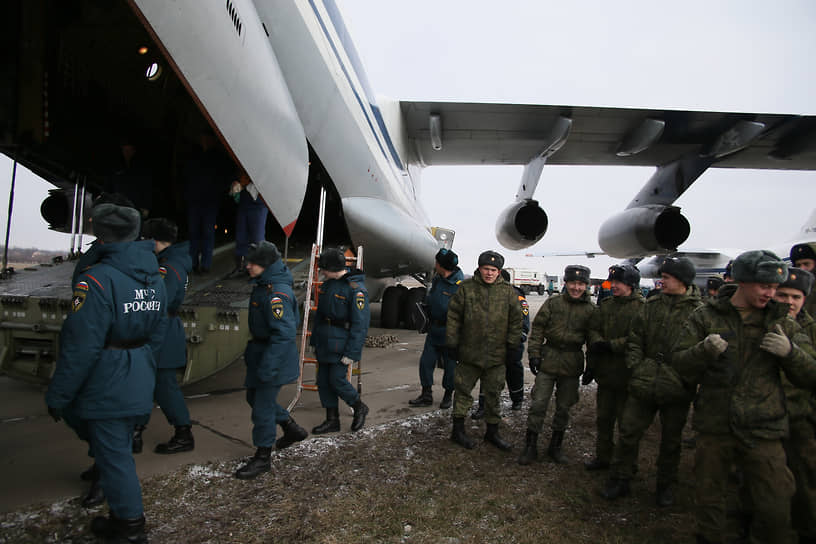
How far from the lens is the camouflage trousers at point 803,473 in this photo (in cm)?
213

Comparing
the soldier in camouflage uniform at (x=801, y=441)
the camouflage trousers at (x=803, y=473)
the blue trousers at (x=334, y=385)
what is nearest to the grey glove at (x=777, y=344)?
the soldier in camouflage uniform at (x=801, y=441)

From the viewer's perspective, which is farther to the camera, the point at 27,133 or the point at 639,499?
the point at 27,133

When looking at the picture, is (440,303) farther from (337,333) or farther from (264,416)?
(264,416)

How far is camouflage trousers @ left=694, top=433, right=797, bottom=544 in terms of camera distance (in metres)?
1.92

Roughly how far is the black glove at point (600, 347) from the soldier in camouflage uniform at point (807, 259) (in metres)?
1.32

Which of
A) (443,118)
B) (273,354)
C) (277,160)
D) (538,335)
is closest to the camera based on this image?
(273,354)

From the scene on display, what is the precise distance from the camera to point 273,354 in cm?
295

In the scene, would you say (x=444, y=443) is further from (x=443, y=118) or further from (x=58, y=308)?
(x=443, y=118)

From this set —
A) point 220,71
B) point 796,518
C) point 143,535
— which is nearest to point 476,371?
point 796,518

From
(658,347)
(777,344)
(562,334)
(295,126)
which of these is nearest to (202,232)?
(295,126)

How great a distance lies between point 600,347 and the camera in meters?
3.18

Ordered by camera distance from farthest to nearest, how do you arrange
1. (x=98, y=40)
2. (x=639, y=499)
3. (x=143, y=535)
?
(x=98, y=40) < (x=639, y=499) < (x=143, y=535)

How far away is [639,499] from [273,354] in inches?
95.2

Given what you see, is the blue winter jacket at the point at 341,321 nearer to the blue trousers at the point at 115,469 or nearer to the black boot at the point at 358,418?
the black boot at the point at 358,418
